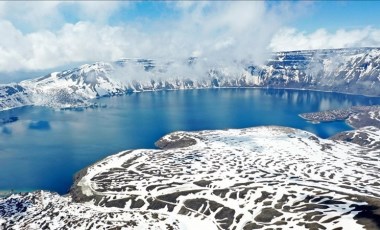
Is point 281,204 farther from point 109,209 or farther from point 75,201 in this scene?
point 75,201

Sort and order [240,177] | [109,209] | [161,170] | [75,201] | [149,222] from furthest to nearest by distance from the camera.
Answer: [161,170], [240,177], [75,201], [109,209], [149,222]

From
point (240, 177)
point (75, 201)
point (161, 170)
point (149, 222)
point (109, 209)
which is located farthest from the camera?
point (161, 170)

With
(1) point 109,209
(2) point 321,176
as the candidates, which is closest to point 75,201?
(1) point 109,209

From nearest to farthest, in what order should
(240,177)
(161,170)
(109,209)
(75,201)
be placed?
(109,209) → (75,201) → (240,177) → (161,170)

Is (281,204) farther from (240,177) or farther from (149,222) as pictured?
(149,222)

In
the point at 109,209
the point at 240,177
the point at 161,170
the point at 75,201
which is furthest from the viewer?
the point at 161,170

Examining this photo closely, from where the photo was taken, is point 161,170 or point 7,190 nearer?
point 7,190

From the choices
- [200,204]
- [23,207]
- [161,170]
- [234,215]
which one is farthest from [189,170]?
[23,207]

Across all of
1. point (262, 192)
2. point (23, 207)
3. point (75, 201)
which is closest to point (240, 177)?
point (262, 192)

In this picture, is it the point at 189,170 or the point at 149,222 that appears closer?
the point at 149,222
